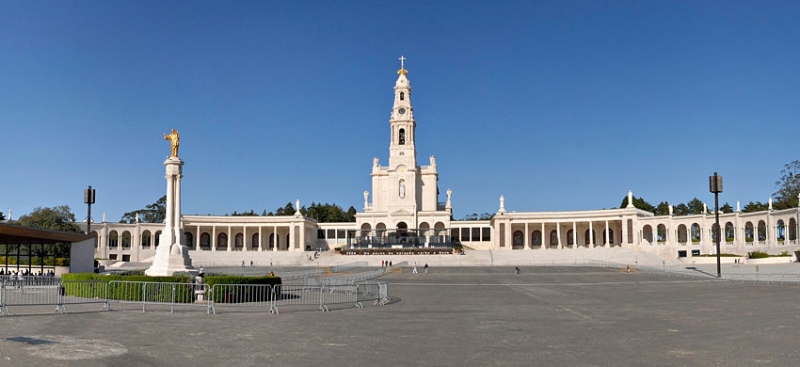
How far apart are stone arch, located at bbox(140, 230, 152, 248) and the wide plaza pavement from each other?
87536 mm

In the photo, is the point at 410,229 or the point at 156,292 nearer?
the point at 156,292

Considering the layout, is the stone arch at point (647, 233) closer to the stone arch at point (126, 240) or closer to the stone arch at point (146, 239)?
the stone arch at point (146, 239)

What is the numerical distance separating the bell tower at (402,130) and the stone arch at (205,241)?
3245 cm

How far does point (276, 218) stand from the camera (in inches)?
4205

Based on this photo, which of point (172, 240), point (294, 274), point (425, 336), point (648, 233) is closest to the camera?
point (425, 336)

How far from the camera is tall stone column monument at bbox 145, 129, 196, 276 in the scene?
35531mm

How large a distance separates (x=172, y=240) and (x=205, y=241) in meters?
80.6

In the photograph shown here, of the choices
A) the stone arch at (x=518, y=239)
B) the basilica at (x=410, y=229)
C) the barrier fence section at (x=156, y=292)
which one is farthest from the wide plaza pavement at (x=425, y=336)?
the stone arch at (x=518, y=239)

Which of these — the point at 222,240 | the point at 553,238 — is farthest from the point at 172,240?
the point at 553,238

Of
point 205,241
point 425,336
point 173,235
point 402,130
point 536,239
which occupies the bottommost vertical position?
point 425,336

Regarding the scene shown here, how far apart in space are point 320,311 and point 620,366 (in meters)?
12.5

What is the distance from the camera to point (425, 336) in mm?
16125

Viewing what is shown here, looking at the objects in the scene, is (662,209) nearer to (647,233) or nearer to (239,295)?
(647,233)

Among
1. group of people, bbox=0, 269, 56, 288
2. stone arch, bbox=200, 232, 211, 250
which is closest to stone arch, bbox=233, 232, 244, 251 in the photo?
stone arch, bbox=200, 232, 211, 250
